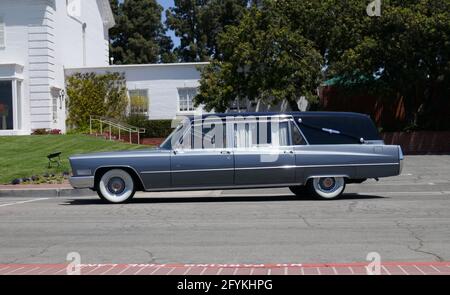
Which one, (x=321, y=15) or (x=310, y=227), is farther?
(x=321, y=15)

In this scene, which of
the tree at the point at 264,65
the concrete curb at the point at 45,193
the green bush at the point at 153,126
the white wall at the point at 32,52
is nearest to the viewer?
the concrete curb at the point at 45,193

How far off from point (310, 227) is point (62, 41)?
1167 inches

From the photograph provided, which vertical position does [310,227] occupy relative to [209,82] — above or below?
below

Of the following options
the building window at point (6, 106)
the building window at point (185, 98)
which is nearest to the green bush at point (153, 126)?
the building window at point (185, 98)

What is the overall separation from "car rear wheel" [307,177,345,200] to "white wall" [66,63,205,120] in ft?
74.0

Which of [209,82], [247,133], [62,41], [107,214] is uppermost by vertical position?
[62,41]

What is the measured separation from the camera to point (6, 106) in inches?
1362

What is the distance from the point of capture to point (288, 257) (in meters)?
8.15

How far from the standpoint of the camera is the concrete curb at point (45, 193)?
17859mm

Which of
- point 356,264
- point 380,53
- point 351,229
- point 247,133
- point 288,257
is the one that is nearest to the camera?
point 356,264

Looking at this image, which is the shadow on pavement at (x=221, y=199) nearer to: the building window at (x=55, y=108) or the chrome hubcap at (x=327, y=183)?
the chrome hubcap at (x=327, y=183)

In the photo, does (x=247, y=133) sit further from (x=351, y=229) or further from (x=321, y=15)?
(x=321, y=15)

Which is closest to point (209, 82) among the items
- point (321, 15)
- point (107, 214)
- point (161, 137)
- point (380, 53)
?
point (161, 137)
